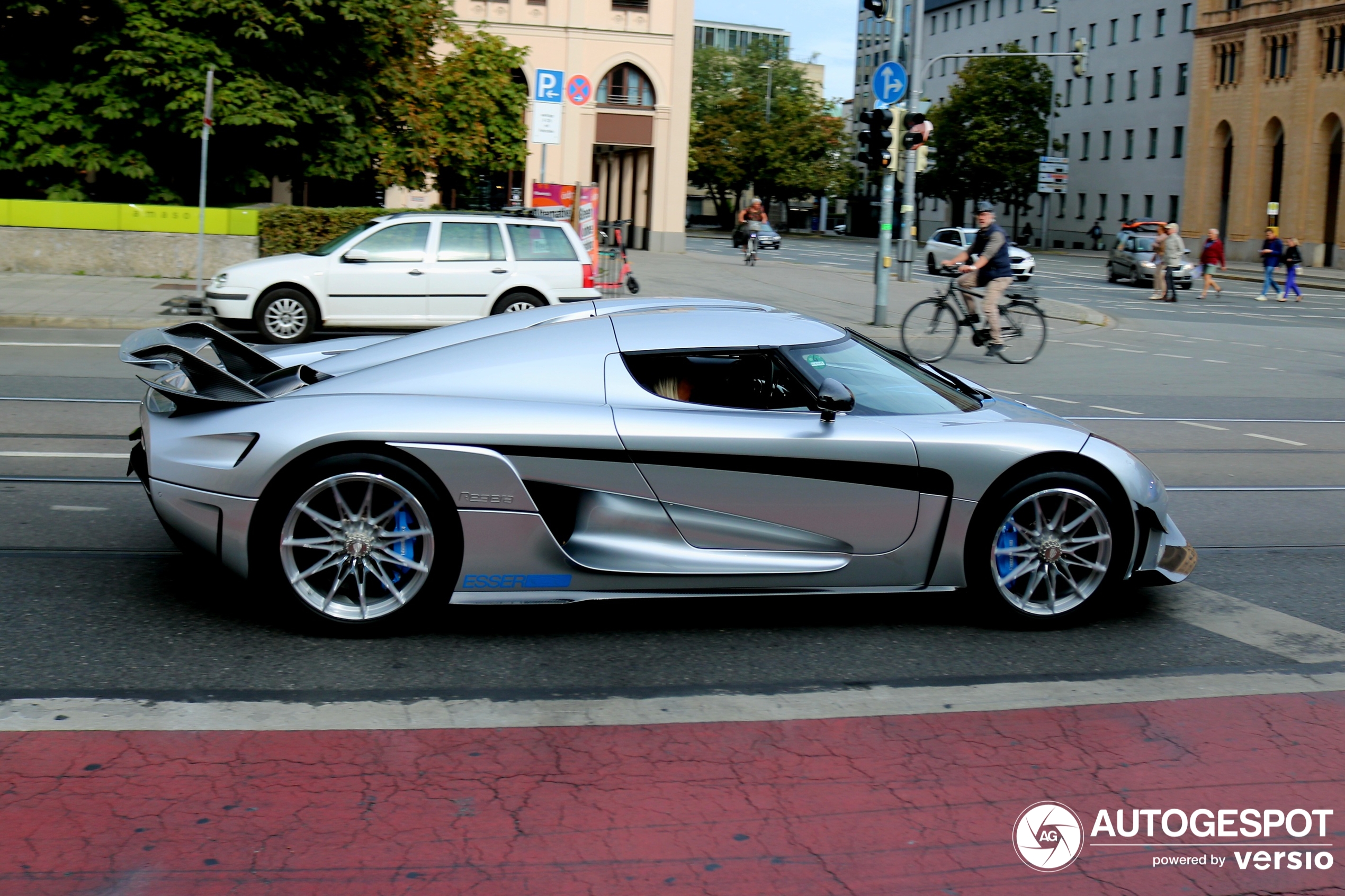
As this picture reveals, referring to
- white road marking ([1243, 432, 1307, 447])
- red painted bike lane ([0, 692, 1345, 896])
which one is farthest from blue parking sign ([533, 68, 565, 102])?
red painted bike lane ([0, 692, 1345, 896])

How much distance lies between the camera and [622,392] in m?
5.05

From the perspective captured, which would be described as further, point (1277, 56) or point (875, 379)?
point (1277, 56)

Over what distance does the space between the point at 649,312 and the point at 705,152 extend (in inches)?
3527

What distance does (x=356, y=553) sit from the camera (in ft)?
15.8

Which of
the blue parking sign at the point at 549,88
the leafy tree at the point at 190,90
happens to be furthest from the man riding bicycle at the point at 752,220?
the blue parking sign at the point at 549,88

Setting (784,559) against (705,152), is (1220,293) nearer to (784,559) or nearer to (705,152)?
(784,559)

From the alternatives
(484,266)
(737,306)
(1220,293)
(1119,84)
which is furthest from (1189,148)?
(737,306)

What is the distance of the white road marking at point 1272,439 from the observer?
Result: 10.8 meters

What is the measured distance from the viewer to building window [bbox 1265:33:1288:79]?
59500mm

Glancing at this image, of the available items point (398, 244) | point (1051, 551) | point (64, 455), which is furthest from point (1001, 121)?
point (1051, 551)

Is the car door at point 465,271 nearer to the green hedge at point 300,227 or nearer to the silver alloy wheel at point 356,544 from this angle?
the green hedge at point 300,227

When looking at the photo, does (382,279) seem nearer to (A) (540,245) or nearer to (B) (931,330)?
→ (A) (540,245)

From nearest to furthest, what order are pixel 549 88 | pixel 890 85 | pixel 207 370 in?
pixel 207 370
pixel 549 88
pixel 890 85

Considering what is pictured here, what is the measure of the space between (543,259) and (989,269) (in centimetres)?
535
